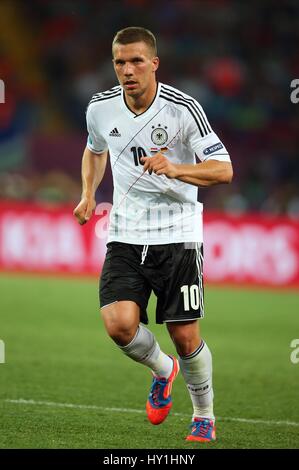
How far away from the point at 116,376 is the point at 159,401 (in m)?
2.41

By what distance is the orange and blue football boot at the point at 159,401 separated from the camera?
18.9 feet

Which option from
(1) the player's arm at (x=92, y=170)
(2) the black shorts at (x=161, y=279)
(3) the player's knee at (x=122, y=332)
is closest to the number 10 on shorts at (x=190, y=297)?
(2) the black shorts at (x=161, y=279)

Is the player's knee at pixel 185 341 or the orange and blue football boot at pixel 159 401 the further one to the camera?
the orange and blue football boot at pixel 159 401

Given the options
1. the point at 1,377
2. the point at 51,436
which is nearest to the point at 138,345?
the point at 51,436

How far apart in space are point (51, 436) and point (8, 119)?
683 inches

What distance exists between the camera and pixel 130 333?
5.53m

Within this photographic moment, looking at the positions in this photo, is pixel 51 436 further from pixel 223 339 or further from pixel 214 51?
pixel 214 51

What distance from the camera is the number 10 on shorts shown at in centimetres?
557

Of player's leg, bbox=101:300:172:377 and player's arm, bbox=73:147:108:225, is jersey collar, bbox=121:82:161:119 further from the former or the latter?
player's leg, bbox=101:300:172:377

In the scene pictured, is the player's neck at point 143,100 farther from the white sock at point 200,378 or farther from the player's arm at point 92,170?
the white sock at point 200,378

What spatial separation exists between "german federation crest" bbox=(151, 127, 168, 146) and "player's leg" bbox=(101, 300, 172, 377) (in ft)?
3.18

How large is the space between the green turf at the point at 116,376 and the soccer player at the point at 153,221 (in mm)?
477

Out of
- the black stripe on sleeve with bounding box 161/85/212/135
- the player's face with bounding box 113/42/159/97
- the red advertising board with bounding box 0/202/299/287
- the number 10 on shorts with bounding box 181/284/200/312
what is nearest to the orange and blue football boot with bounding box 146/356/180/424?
the number 10 on shorts with bounding box 181/284/200/312

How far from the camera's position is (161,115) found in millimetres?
5598
